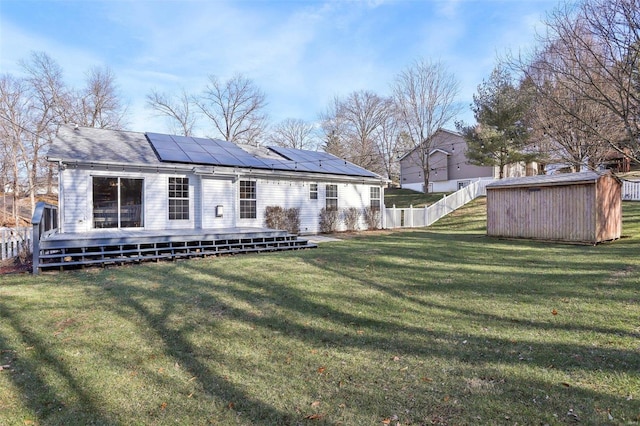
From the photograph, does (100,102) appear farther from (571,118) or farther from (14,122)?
(571,118)

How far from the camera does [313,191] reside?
1512 centimetres

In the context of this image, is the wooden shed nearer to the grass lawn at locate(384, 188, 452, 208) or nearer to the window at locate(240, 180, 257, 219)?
the window at locate(240, 180, 257, 219)

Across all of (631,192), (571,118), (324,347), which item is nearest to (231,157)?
(571,118)

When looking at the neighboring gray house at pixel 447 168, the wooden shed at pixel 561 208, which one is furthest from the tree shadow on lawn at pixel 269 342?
the neighboring gray house at pixel 447 168

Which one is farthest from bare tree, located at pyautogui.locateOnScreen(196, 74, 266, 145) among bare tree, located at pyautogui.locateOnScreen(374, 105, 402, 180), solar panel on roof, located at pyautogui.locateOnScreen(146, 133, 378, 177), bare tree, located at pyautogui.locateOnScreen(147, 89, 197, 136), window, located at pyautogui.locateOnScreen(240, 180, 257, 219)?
window, located at pyautogui.locateOnScreen(240, 180, 257, 219)

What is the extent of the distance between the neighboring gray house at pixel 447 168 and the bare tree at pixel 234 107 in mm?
15731

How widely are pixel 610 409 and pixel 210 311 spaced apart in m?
4.19

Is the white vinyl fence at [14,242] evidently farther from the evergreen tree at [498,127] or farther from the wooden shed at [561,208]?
the evergreen tree at [498,127]

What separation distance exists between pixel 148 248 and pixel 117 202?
10.2 feet

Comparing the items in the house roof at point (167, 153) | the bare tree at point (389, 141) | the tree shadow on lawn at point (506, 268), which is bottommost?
the tree shadow on lawn at point (506, 268)

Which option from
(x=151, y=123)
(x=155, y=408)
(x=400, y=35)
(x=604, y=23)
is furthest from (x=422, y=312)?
(x=151, y=123)

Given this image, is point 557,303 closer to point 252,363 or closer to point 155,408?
point 252,363

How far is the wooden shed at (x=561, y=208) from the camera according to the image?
10531 millimetres

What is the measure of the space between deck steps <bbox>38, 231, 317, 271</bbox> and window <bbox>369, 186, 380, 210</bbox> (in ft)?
22.5
